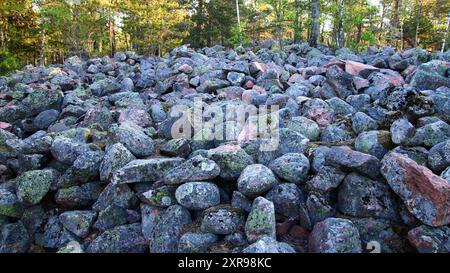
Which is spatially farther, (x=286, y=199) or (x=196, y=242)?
(x=286, y=199)

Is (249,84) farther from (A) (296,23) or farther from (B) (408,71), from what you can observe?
(A) (296,23)

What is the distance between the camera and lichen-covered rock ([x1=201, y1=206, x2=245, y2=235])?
3.79m

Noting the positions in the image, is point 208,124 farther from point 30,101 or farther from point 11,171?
point 30,101

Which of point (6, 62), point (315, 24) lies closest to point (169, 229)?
point (315, 24)

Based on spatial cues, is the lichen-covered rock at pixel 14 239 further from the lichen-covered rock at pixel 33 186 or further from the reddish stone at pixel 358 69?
the reddish stone at pixel 358 69

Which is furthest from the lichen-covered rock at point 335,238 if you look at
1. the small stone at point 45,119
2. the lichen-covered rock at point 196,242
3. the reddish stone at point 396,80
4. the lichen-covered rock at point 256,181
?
the small stone at point 45,119

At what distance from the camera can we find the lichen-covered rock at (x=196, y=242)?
3.72 m

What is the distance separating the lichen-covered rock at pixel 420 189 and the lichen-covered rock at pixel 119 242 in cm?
312

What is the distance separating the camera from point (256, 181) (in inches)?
161

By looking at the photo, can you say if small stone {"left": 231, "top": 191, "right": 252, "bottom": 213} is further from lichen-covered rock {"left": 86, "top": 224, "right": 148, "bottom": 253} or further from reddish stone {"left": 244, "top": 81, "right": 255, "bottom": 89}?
reddish stone {"left": 244, "top": 81, "right": 255, "bottom": 89}

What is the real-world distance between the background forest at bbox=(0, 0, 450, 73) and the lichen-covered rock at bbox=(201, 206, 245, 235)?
15210mm

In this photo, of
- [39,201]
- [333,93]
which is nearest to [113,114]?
[39,201]

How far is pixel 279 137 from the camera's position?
16.6 feet

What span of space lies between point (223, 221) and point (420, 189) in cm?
216
